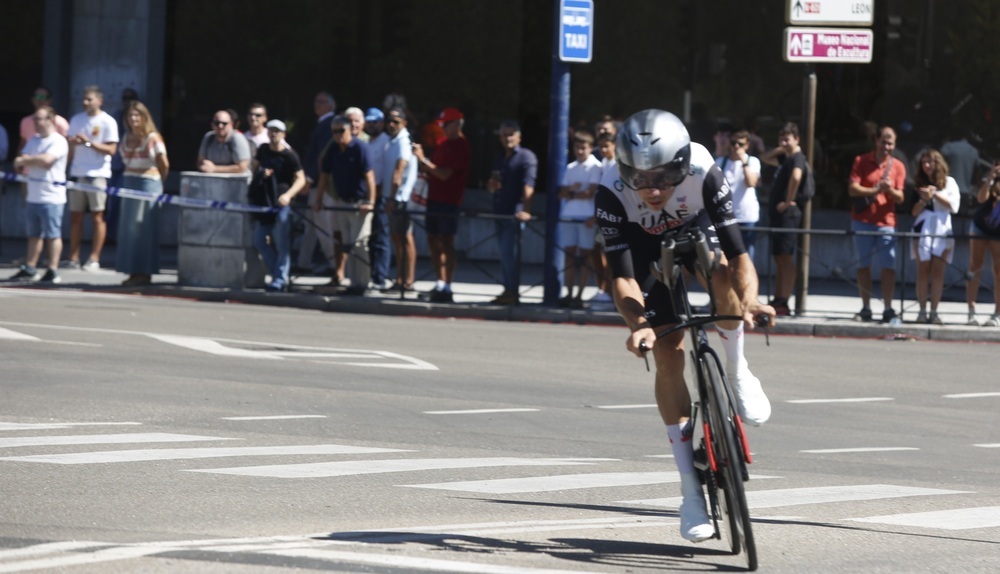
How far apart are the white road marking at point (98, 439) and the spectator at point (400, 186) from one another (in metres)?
9.51

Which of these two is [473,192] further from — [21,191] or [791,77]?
[21,191]

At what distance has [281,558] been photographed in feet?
21.3

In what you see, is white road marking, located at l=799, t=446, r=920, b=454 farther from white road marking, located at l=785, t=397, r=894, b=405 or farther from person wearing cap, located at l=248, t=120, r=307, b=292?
person wearing cap, located at l=248, t=120, r=307, b=292

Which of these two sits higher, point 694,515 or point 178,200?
point 178,200

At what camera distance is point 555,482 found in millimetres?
8844

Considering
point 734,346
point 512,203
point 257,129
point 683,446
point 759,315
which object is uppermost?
point 257,129

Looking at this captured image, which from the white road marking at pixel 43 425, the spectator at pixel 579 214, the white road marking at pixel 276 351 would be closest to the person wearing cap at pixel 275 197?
the spectator at pixel 579 214

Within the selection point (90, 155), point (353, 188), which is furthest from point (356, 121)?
point (90, 155)

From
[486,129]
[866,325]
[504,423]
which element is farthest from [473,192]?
[504,423]

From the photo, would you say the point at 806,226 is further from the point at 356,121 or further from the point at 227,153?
the point at 227,153

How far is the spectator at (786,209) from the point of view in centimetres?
1911

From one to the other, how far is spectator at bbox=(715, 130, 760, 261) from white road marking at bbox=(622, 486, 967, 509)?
31.9 ft

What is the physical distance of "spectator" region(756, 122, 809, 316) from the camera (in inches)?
752

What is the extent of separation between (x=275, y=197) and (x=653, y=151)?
13.7 m
